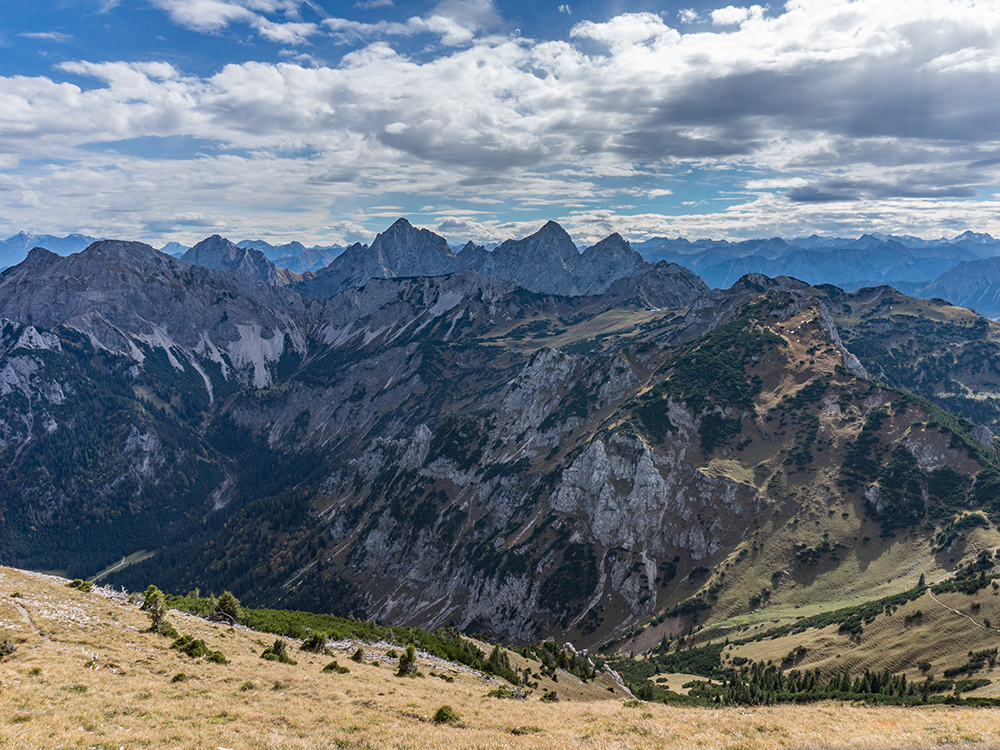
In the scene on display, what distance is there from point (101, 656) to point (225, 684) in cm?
1199

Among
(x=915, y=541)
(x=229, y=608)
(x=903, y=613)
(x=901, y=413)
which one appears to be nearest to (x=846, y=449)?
(x=901, y=413)

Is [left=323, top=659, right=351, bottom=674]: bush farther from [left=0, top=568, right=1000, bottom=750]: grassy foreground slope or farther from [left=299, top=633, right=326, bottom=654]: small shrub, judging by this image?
[left=299, top=633, right=326, bottom=654]: small shrub

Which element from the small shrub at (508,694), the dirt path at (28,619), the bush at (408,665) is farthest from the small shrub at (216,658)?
the small shrub at (508,694)

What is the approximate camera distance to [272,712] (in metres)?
40.6

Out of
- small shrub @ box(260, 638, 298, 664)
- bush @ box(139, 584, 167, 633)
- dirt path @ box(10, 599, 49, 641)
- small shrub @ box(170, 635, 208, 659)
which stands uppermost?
dirt path @ box(10, 599, 49, 641)

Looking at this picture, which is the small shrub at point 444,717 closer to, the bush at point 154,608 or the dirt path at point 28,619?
the bush at point 154,608

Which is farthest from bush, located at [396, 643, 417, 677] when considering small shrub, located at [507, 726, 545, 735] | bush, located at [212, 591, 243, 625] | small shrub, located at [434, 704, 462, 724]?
bush, located at [212, 591, 243, 625]

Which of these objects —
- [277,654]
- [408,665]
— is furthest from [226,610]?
[408,665]

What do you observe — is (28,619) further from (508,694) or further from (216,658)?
(508,694)

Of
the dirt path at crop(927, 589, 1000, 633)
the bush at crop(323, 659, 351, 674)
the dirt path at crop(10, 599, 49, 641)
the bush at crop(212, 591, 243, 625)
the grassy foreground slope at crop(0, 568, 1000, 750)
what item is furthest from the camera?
the dirt path at crop(927, 589, 1000, 633)

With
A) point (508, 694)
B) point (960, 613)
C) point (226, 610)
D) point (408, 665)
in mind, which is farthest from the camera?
point (960, 613)

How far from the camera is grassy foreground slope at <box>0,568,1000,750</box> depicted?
1323 inches

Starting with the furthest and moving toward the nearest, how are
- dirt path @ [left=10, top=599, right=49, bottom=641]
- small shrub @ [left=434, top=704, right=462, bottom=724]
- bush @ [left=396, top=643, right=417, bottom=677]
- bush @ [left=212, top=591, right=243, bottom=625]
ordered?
bush @ [left=212, top=591, right=243, bottom=625] < bush @ [left=396, top=643, right=417, bottom=677] < dirt path @ [left=10, top=599, right=49, bottom=641] < small shrub @ [left=434, top=704, right=462, bottom=724]

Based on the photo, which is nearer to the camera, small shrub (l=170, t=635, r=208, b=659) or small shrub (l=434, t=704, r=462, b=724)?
small shrub (l=434, t=704, r=462, b=724)
